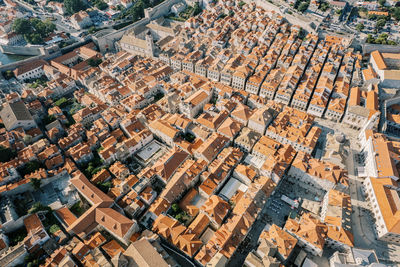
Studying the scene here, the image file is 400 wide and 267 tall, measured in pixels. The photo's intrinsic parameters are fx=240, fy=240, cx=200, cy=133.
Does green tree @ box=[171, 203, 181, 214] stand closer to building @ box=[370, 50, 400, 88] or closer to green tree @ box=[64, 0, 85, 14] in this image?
building @ box=[370, 50, 400, 88]

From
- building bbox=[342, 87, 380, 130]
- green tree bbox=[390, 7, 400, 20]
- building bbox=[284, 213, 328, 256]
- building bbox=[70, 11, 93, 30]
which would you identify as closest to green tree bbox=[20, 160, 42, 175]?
building bbox=[284, 213, 328, 256]

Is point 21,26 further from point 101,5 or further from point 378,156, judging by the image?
point 378,156

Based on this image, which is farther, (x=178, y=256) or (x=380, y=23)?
(x=380, y=23)

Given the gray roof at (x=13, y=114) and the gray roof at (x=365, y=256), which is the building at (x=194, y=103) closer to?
the gray roof at (x=13, y=114)

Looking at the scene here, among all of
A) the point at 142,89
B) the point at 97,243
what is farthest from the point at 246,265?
the point at 142,89

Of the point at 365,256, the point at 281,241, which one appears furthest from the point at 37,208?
the point at 365,256

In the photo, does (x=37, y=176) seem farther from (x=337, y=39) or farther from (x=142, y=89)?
(x=337, y=39)

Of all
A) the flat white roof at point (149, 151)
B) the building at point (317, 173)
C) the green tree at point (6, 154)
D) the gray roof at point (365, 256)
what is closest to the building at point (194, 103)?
the flat white roof at point (149, 151)
